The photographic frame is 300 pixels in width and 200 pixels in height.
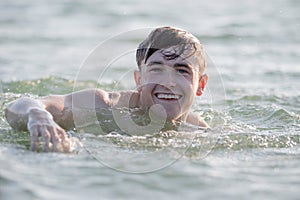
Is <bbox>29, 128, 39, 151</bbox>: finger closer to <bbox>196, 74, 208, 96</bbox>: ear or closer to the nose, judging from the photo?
the nose

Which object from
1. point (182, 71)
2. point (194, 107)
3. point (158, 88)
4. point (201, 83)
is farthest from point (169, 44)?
point (194, 107)

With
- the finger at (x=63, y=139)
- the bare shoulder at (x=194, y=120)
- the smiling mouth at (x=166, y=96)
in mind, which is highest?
Result: the smiling mouth at (x=166, y=96)

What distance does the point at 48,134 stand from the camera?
4.12m

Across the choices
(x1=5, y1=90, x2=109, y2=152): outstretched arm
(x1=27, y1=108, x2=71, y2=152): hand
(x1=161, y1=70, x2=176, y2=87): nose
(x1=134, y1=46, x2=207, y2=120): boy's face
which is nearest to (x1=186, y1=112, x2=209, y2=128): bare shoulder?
(x1=134, y1=46, x2=207, y2=120): boy's face

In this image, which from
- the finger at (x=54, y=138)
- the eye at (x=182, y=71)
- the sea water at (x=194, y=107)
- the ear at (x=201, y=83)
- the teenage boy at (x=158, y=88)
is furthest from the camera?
the ear at (x=201, y=83)

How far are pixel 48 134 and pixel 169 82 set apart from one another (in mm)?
1216

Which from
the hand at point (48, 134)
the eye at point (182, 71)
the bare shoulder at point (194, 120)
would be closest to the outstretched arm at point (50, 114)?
the hand at point (48, 134)

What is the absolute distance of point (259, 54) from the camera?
9609mm

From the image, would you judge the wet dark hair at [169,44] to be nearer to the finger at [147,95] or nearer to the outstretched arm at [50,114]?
the finger at [147,95]

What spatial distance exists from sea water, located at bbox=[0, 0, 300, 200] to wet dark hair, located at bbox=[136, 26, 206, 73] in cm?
61

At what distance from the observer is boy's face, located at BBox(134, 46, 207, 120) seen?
500 centimetres

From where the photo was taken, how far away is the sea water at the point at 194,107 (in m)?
3.77

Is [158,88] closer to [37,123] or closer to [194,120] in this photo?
[194,120]

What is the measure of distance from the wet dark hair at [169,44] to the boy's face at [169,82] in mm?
25
